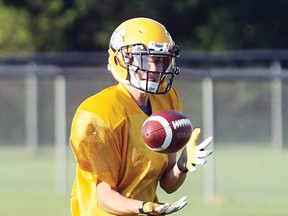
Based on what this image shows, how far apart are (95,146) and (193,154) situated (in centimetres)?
48

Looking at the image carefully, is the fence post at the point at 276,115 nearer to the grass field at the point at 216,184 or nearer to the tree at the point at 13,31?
the grass field at the point at 216,184

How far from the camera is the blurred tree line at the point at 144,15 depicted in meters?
26.2

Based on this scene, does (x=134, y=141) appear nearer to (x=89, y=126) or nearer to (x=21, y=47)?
(x=89, y=126)

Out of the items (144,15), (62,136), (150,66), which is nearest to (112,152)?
(150,66)

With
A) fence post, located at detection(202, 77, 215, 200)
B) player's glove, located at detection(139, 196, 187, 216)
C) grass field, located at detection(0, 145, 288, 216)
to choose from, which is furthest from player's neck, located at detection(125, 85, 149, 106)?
fence post, located at detection(202, 77, 215, 200)

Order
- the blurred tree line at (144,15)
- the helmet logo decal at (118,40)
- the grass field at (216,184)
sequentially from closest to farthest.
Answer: the helmet logo decal at (118,40) < the grass field at (216,184) < the blurred tree line at (144,15)

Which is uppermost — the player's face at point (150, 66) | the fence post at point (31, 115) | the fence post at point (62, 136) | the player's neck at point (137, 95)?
the fence post at point (31, 115)

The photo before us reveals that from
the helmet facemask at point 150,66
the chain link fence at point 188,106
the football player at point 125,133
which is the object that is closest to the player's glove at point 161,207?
the football player at point 125,133

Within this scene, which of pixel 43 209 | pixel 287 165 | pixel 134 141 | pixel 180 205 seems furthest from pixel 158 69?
pixel 287 165

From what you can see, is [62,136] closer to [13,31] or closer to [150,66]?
[150,66]

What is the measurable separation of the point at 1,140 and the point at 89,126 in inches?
539

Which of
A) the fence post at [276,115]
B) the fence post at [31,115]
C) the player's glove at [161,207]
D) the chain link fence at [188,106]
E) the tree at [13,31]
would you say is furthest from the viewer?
the tree at [13,31]

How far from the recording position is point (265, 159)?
16.5 meters

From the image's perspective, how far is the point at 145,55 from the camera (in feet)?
16.8
